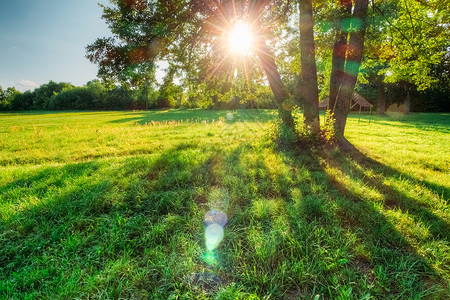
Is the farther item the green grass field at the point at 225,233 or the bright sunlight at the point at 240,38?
the bright sunlight at the point at 240,38

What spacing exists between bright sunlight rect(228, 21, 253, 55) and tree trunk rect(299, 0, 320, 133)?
2089 mm

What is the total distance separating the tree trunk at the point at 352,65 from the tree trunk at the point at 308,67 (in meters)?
0.81

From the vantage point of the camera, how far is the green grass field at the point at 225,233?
2.17 metres

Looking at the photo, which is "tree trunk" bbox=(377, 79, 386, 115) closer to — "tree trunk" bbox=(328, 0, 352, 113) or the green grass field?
"tree trunk" bbox=(328, 0, 352, 113)

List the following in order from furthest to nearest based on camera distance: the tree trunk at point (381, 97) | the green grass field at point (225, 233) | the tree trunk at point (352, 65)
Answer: the tree trunk at point (381, 97) → the tree trunk at point (352, 65) → the green grass field at point (225, 233)

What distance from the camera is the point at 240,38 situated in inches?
329

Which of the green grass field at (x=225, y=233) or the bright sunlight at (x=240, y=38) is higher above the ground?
the bright sunlight at (x=240, y=38)

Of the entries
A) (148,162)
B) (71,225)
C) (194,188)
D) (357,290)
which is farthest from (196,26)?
(357,290)

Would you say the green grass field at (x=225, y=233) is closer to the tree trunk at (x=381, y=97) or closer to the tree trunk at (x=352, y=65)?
the tree trunk at (x=352, y=65)

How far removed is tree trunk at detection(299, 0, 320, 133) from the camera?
6.97 m

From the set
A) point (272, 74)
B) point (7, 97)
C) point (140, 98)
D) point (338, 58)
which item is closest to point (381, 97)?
point (338, 58)

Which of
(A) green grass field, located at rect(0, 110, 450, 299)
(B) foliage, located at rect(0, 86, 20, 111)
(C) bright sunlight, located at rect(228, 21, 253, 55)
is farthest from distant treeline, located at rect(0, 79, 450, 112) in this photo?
(A) green grass field, located at rect(0, 110, 450, 299)

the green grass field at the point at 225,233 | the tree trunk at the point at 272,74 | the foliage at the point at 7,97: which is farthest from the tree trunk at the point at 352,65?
the foliage at the point at 7,97

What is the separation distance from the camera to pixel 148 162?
223 inches
